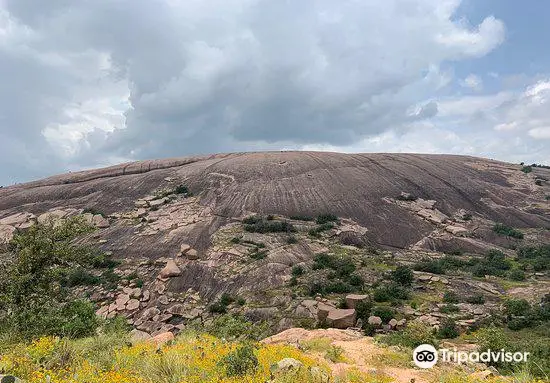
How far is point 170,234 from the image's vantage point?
1362 inches

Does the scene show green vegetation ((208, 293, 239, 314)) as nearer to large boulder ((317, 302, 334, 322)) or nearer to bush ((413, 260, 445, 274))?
large boulder ((317, 302, 334, 322))

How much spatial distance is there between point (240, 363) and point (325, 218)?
30.4 meters

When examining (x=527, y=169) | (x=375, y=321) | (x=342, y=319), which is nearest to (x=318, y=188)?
(x=342, y=319)

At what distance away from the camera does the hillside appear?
22.5 m

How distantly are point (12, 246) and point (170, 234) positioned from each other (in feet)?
67.7

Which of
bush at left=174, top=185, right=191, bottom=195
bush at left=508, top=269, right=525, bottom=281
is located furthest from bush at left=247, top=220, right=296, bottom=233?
bush at left=508, top=269, right=525, bottom=281

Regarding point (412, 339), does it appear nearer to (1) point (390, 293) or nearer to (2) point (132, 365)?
(1) point (390, 293)

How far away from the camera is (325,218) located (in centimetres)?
3875

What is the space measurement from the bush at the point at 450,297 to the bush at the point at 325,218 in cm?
1530

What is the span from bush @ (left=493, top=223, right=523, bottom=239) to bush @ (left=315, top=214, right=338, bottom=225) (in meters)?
15.8

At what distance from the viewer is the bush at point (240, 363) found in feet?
28.7

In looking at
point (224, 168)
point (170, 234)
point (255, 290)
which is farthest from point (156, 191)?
point (255, 290)

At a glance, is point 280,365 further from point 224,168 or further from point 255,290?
point 224,168

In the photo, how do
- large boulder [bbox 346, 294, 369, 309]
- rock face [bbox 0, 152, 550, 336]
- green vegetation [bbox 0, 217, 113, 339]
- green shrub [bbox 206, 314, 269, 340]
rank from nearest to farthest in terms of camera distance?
green vegetation [bbox 0, 217, 113, 339] < green shrub [bbox 206, 314, 269, 340] < large boulder [bbox 346, 294, 369, 309] < rock face [bbox 0, 152, 550, 336]
